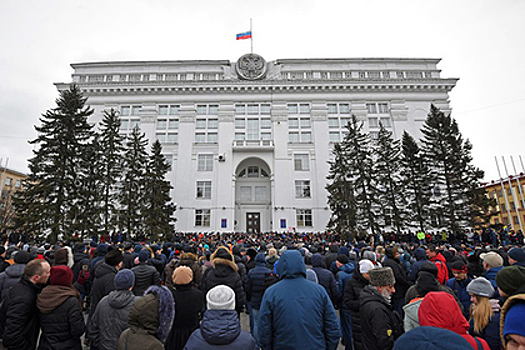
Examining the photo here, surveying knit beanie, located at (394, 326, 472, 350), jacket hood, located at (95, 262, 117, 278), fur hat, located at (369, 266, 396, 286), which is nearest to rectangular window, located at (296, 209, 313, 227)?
jacket hood, located at (95, 262, 117, 278)

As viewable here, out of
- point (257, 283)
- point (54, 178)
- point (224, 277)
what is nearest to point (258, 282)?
point (257, 283)

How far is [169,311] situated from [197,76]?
43.1m

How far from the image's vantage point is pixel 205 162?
1507 inches

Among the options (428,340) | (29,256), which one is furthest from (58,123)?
(428,340)

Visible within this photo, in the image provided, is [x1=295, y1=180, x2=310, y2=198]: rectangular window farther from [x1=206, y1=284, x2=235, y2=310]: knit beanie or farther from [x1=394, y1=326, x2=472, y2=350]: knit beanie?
[x1=394, y1=326, x2=472, y2=350]: knit beanie

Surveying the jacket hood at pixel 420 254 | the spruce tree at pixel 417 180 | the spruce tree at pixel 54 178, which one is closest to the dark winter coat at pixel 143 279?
the jacket hood at pixel 420 254

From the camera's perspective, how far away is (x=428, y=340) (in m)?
1.43

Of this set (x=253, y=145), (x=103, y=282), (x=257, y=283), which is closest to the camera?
(x=103, y=282)

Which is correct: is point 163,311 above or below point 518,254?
below

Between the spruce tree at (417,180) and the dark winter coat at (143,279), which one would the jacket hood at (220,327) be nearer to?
the dark winter coat at (143,279)

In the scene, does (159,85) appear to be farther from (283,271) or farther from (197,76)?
(283,271)

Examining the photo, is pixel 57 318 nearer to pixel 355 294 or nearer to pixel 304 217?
pixel 355 294

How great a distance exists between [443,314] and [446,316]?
0.02 m

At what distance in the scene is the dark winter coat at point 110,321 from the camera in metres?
3.30
